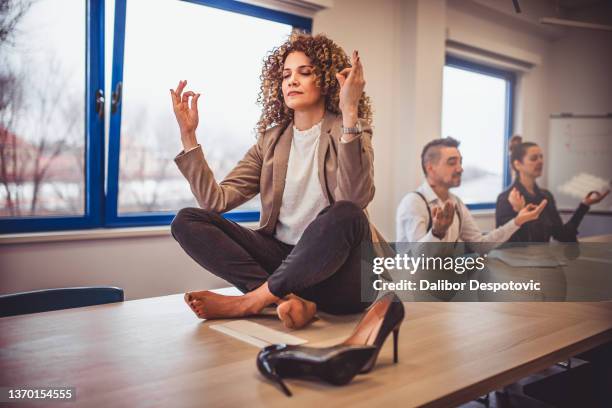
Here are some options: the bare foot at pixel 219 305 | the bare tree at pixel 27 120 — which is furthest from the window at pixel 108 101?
the bare foot at pixel 219 305

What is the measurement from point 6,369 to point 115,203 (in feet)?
5.60

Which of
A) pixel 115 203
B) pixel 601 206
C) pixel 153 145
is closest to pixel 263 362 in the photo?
pixel 115 203

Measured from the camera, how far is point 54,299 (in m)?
1.68

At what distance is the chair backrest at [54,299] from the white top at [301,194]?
23.6 inches

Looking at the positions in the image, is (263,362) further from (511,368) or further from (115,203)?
(115,203)

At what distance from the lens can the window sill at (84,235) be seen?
233 cm

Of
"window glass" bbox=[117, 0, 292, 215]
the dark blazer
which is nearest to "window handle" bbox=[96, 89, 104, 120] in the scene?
"window glass" bbox=[117, 0, 292, 215]

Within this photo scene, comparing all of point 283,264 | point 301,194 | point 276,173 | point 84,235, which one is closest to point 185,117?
point 276,173

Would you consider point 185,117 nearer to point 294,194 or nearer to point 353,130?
point 294,194

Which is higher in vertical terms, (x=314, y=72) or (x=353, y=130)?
(x=314, y=72)

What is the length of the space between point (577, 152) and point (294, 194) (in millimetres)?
3944

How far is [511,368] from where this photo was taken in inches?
44.8

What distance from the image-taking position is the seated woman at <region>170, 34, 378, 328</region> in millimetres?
1445

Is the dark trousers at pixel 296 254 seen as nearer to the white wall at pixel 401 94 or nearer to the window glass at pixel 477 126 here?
the white wall at pixel 401 94
